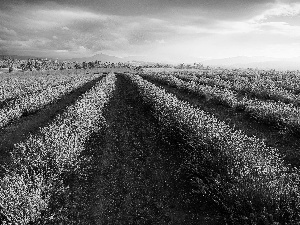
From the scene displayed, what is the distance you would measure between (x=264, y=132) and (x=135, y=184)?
6.92 metres

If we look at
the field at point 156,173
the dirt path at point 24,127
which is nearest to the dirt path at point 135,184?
the field at point 156,173

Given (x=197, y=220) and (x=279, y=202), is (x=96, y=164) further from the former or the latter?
(x=279, y=202)

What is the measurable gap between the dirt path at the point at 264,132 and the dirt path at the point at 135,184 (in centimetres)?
254

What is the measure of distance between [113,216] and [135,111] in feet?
35.5

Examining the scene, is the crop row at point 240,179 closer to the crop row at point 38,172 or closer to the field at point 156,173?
the field at point 156,173

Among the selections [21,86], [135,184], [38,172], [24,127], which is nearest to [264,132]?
[135,184]

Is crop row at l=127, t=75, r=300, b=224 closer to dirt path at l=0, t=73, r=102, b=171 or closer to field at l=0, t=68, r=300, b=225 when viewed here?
field at l=0, t=68, r=300, b=225

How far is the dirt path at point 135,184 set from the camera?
18.9ft

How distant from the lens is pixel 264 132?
11.5 m

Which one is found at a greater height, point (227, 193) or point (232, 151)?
point (232, 151)

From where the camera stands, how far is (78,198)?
21.0ft

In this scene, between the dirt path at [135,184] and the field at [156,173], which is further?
the dirt path at [135,184]

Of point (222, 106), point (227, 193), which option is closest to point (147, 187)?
point (227, 193)

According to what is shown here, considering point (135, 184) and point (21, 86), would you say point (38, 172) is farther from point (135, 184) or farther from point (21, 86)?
point (21, 86)
